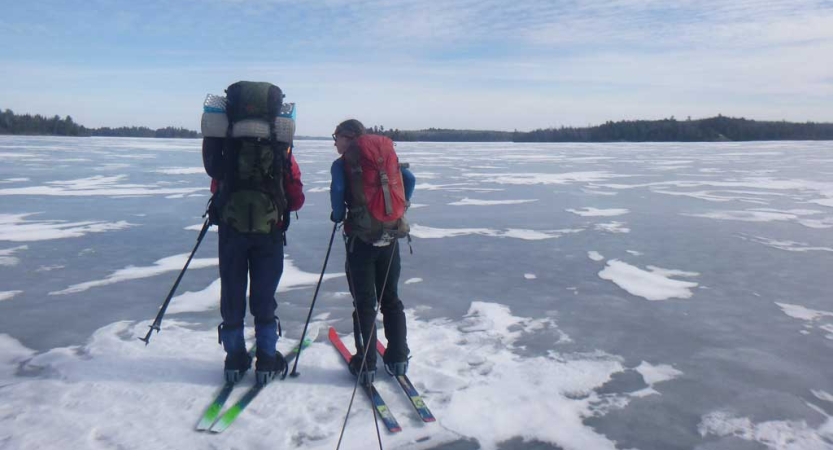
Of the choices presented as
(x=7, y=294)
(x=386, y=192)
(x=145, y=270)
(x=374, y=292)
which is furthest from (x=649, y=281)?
(x=7, y=294)

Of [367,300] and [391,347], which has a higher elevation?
[367,300]

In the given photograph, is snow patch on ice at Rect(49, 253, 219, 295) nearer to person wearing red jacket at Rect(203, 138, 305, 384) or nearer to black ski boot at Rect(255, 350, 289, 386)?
person wearing red jacket at Rect(203, 138, 305, 384)

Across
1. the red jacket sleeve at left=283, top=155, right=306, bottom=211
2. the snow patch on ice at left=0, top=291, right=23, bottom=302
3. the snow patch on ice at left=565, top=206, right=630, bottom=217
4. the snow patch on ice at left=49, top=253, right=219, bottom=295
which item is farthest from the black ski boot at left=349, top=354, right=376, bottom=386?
the snow patch on ice at left=565, top=206, right=630, bottom=217

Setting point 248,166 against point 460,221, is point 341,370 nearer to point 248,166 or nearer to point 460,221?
point 248,166

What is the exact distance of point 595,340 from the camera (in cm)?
445

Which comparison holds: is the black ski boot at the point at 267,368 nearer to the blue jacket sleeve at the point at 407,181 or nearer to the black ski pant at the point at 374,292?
the black ski pant at the point at 374,292

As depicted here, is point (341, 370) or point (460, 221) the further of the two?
point (460, 221)

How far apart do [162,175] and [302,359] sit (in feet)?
51.2

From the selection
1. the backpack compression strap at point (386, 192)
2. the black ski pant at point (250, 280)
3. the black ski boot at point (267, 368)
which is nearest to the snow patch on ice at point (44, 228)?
the black ski pant at point (250, 280)

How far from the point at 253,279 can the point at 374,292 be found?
2.36ft

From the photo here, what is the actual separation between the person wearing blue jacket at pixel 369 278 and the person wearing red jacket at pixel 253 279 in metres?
0.26

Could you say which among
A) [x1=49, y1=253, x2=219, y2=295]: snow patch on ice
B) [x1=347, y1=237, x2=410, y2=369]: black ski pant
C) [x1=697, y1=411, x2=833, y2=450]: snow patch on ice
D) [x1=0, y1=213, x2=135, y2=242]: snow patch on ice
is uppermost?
Answer: [x1=347, y1=237, x2=410, y2=369]: black ski pant

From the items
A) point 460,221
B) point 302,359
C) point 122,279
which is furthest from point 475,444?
point 460,221

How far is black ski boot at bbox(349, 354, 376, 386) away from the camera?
11.8 ft
